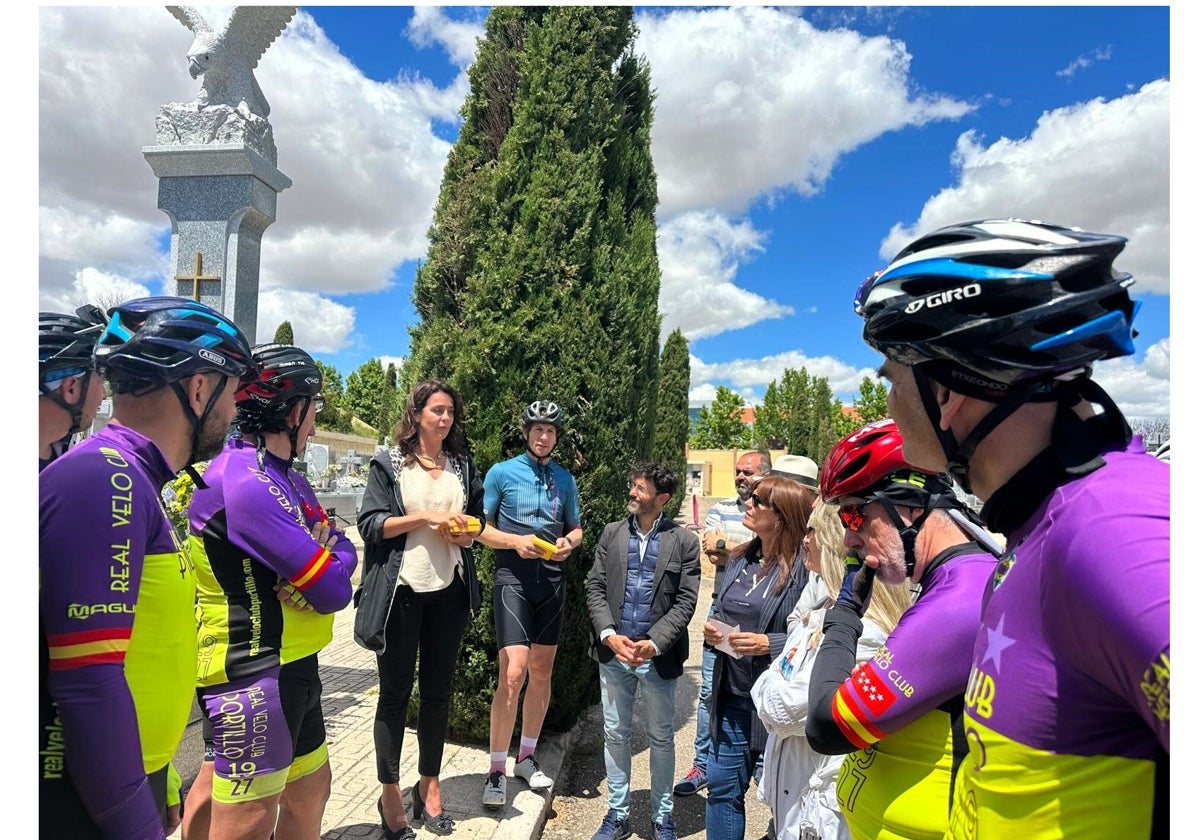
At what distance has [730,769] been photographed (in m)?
3.60

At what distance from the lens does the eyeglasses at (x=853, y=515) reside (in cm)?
210

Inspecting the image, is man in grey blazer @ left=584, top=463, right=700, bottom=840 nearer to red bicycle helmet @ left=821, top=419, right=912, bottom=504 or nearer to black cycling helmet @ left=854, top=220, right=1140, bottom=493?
red bicycle helmet @ left=821, top=419, right=912, bottom=504

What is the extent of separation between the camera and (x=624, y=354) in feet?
18.1

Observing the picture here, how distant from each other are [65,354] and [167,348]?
23cm

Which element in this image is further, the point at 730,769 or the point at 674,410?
the point at 674,410

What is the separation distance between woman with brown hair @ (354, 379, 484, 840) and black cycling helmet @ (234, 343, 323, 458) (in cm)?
99

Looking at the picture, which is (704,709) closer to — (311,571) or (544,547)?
(544,547)

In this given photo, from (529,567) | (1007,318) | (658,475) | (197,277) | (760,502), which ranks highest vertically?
(197,277)

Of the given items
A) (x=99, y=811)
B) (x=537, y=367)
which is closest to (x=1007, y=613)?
(x=99, y=811)

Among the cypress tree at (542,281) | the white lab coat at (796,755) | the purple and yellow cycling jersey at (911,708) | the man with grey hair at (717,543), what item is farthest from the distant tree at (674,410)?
the purple and yellow cycling jersey at (911,708)

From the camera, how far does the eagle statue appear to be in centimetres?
680

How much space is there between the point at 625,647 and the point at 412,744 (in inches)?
82.7

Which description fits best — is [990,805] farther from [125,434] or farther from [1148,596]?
[125,434]

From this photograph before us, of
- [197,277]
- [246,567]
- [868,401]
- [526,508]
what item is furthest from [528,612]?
[868,401]
